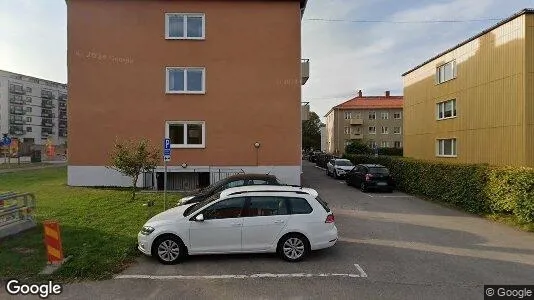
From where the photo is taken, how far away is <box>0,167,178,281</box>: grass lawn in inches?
257

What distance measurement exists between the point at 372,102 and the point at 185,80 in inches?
2026

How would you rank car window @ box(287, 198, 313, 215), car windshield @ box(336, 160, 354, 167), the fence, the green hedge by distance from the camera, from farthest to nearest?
car windshield @ box(336, 160, 354, 167) < the green hedge < the fence < car window @ box(287, 198, 313, 215)

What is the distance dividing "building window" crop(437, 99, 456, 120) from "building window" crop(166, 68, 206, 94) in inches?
597

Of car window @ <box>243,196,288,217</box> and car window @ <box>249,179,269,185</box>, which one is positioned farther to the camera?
car window @ <box>249,179,269,185</box>

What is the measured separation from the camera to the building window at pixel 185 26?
1794cm

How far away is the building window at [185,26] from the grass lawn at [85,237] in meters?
8.06

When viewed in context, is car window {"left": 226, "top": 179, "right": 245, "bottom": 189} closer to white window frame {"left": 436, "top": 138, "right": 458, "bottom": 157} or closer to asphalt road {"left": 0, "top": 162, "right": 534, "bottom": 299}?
asphalt road {"left": 0, "top": 162, "right": 534, "bottom": 299}

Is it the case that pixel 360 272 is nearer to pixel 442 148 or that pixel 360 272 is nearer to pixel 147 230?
pixel 147 230

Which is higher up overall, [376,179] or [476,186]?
[476,186]

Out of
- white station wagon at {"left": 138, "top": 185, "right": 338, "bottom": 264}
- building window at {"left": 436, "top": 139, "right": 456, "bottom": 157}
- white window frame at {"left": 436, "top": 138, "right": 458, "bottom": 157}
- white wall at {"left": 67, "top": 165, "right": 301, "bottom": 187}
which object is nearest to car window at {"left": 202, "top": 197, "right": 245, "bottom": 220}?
white station wagon at {"left": 138, "top": 185, "right": 338, "bottom": 264}

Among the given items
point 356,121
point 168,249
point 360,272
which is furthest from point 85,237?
point 356,121

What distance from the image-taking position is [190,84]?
18.0m

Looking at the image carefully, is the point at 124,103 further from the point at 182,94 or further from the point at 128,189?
the point at 128,189

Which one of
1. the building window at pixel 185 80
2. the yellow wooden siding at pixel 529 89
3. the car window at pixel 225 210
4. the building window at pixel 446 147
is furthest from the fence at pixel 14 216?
the building window at pixel 446 147
